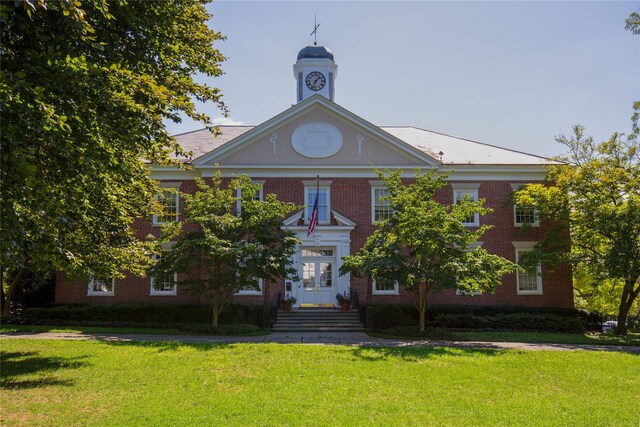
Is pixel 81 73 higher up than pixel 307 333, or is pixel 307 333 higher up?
pixel 81 73

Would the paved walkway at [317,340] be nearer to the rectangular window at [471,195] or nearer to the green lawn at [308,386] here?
the green lawn at [308,386]

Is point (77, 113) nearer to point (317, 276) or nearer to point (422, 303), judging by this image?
point (422, 303)

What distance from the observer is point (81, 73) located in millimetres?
6809

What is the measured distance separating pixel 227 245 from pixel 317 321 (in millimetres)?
5484

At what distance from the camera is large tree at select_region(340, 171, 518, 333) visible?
16.8m

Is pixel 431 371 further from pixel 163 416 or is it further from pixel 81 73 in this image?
pixel 81 73

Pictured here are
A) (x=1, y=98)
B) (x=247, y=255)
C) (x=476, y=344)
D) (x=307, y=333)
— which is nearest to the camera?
(x=1, y=98)

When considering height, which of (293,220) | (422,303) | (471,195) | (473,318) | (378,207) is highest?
(471,195)

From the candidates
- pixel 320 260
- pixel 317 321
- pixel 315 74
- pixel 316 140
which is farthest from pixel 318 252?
pixel 315 74

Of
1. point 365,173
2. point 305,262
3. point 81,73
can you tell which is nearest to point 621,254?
point 365,173

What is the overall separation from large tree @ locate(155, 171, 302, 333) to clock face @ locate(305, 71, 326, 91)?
14497mm

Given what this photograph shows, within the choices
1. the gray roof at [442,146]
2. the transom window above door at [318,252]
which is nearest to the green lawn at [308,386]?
the transom window above door at [318,252]

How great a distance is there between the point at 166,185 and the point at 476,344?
15.5 meters

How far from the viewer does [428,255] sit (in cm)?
1730
